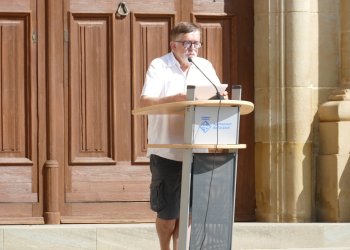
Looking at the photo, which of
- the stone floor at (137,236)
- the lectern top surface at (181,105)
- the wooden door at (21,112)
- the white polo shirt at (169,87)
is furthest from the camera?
the wooden door at (21,112)

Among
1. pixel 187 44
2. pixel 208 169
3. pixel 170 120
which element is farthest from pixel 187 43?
pixel 208 169

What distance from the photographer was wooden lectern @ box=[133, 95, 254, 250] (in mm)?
6520

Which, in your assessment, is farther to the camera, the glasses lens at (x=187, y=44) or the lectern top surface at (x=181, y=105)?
the glasses lens at (x=187, y=44)

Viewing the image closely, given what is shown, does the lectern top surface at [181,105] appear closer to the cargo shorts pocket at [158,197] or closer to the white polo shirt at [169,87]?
Answer: the white polo shirt at [169,87]

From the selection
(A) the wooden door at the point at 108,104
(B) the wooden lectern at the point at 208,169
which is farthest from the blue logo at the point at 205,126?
(A) the wooden door at the point at 108,104

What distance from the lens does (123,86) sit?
32.1 feet

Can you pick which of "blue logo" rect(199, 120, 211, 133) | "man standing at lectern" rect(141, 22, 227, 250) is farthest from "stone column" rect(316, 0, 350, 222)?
"blue logo" rect(199, 120, 211, 133)

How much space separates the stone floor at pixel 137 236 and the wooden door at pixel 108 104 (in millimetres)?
365

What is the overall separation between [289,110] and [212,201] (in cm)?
325

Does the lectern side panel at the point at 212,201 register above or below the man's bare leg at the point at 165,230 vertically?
above

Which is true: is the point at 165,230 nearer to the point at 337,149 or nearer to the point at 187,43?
the point at 187,43

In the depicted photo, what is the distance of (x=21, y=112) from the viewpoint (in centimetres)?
962

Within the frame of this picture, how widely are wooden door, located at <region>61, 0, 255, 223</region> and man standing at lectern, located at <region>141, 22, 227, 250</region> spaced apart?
2.60m

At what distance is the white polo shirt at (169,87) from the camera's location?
696 centimetres
